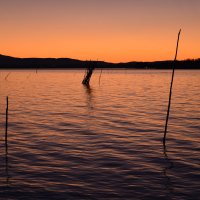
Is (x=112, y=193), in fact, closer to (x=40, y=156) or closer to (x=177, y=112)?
(x=40, y=156)

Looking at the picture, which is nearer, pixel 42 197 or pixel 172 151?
pixel 42 197

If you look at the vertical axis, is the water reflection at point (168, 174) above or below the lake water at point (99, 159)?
above

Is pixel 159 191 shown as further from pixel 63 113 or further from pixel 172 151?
pixel 63 113

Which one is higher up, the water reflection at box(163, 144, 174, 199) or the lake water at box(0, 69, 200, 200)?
the water reflection at box(163, 144, 174, 199)

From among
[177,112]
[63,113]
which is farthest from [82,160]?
[177,112]

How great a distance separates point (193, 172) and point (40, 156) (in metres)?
5.44

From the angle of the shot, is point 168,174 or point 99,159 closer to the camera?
point 168,174

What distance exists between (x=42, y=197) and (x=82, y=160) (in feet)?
11.3

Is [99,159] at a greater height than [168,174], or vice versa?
[168,174]

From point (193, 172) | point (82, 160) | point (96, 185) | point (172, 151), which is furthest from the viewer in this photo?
point (172, 151)

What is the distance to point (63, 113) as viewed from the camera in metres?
24.0

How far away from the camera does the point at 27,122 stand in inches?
790

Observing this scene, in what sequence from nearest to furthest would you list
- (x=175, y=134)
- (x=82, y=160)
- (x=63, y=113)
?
(x=82, y=160)
(x=175, y=134)
(x=63, y=113)

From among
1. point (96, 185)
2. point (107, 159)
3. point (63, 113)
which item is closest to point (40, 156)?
point (107, 159)
